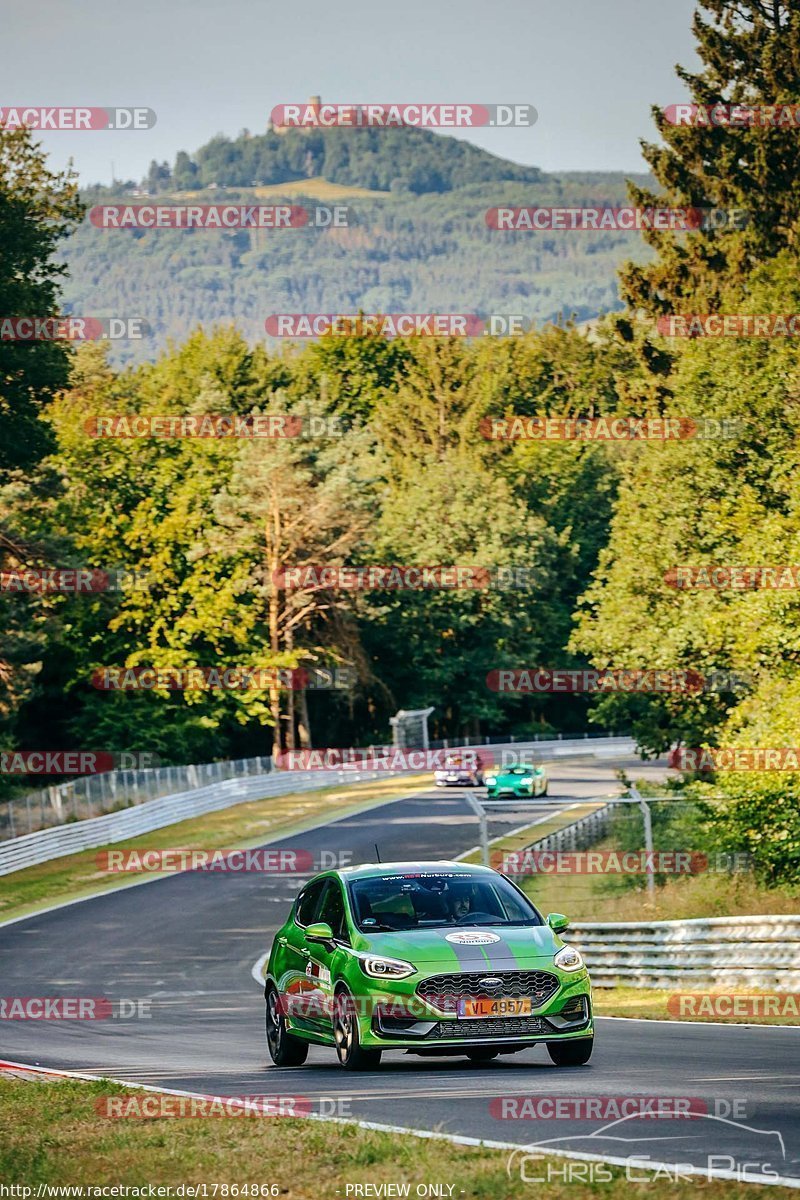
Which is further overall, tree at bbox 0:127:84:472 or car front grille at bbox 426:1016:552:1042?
tree at bbox 0:127:84:472

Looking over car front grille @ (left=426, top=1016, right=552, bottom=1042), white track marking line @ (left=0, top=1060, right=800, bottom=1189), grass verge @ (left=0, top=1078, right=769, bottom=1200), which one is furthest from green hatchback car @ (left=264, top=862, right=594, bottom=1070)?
grass verge @ (left=0, top=1078, right=769, bottom=1200)

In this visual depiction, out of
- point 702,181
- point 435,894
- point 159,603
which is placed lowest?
point 159,603

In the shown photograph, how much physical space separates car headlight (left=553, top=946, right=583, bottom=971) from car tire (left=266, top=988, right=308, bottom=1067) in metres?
2.54

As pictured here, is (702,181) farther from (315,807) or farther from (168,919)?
(168,919)

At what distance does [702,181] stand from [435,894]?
159ft

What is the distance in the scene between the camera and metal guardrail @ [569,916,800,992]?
2039 cm

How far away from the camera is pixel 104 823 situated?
48094mm

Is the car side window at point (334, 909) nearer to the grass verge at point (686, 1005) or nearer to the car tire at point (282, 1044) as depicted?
the car tire at point (282, 1044)

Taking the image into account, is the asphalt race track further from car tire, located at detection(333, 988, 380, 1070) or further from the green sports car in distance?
the green sports car in distance

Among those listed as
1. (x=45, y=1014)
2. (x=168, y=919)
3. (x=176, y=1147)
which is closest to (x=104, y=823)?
(x=168, y=919)

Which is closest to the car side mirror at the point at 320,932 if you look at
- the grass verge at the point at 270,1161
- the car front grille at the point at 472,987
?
the car front grille at the point at 472,987

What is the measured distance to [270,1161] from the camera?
8.74 m

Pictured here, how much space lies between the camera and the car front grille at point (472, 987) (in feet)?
40.1

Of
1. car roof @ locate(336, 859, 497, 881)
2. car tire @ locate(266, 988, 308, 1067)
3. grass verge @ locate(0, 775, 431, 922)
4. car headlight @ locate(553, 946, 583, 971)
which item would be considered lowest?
grass verge @ locate(0, 775, 431, 922)
